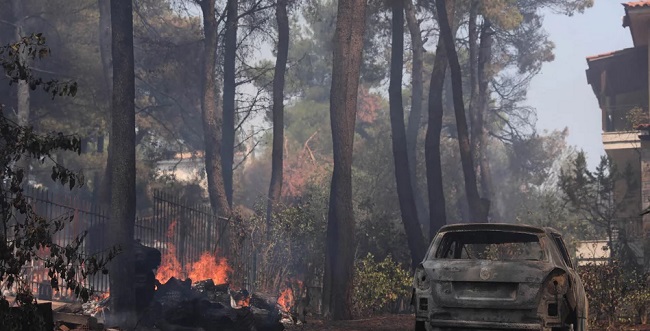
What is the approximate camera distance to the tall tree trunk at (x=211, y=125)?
32219mm

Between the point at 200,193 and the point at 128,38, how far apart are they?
99.7 feet

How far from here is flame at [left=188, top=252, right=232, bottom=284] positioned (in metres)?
22.0

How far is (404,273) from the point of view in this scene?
2384 cm

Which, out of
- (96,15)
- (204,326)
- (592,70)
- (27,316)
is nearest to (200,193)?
(96,15)

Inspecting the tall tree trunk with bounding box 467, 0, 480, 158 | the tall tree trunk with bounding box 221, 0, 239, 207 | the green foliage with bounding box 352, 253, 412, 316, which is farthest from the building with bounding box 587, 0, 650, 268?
the tall tree trunk with bounding box 221, 0, 239, 207

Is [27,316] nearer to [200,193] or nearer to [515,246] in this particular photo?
[515,246]

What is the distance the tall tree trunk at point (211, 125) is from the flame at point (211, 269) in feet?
30.3

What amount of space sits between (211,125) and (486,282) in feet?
80.7

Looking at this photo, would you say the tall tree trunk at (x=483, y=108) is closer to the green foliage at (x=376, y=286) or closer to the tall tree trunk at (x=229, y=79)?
the tall tree trunk at (x=229, y=79)

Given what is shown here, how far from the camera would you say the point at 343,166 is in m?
22.3

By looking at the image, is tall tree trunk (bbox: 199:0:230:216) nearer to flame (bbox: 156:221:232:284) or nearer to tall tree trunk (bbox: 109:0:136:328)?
flame (bbox: 156:221:232:284)

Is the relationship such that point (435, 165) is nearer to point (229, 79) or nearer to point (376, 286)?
point (376, 286)

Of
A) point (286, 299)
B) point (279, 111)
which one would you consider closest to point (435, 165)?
point (286, 299)

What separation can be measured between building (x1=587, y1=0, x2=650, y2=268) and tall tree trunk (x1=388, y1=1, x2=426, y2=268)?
241 inches
